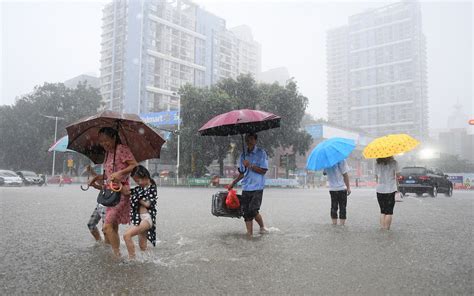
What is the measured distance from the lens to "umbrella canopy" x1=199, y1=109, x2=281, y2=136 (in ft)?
19.9

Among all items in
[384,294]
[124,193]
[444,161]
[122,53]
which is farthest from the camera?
[122,53]

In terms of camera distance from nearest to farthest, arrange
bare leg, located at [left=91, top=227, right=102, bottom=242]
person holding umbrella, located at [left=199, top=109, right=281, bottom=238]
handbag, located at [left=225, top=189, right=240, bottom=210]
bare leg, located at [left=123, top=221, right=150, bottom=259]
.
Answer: bare leg, located at [left=123, top=221, right=150, bottom=259], bare leg, located at [left=91, top=227, right=102, bottom=242], person holding umbrella, located at [left=199, top=109, right=281, bottom=238], handbag, located at [left=225, top=189, right=240, bottom=210]

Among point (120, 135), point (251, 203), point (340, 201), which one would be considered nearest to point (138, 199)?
point (120, 135)

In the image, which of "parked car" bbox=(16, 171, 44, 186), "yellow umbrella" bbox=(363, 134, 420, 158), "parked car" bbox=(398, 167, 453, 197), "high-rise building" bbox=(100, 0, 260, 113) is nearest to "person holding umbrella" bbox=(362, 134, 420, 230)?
"yellow umbrella" bbox=(363, 134, 420, 158)

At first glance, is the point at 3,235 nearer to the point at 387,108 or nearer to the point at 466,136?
the point at 466,136

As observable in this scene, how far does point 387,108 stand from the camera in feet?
381

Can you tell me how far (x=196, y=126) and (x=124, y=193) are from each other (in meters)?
32.5

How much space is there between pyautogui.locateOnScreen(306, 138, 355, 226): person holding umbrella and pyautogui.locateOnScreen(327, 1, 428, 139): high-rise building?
111166 mm

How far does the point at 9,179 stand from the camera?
3212cm

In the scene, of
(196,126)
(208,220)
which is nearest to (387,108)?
(196,126)

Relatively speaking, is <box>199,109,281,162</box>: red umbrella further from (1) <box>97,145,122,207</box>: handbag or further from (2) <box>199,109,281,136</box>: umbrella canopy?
(1) <box>97,145,122,207</box>: handbag

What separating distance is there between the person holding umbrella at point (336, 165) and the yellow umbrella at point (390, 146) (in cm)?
48

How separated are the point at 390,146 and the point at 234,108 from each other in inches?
1197

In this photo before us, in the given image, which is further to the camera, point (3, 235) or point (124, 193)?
point (3, 235)
